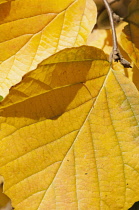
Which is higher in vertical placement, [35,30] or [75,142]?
[35,30]

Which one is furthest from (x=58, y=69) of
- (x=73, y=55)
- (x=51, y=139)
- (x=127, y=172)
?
(x=127, y=172)

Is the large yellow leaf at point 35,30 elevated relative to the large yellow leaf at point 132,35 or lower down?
elevated

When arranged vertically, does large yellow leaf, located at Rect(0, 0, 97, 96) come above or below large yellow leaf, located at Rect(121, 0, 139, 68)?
above

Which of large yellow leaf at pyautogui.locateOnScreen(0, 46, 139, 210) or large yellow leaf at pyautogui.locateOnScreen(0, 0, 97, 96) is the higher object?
large yellow leaf at pyautogui.locateOnScreen(0, 0, 97, 96)

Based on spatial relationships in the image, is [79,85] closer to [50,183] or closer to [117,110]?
[117,110]

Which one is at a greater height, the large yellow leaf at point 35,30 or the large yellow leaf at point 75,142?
the large yellow leaf at point 35,30
